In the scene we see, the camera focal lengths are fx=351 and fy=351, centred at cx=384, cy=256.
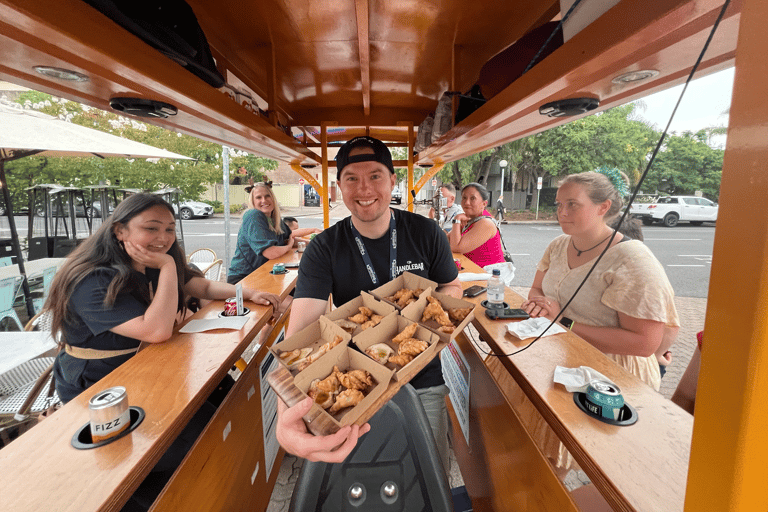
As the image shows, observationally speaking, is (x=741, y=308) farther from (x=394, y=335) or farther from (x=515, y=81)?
(x=515, y=81)

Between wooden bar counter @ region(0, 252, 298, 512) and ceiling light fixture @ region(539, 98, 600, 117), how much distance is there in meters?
2.18

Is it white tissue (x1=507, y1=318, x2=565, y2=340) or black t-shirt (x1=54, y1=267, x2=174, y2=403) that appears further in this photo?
white tissue (x1=507, y1=318, x2=565, y2=340)

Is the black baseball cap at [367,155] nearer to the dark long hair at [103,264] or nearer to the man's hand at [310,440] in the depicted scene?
the dark long hair at [103,264]

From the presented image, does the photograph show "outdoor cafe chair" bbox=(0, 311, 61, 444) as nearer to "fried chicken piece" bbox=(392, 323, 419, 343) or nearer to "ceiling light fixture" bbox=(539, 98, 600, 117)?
"fried chicken piece" bbox=(392, 323, 419, 343)

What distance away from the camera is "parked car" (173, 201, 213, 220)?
22.6 m

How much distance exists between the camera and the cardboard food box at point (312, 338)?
1.52 metres

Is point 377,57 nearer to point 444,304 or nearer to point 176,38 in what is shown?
point 176,38

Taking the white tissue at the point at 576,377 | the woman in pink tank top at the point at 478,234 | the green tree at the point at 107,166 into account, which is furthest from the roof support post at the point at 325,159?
the green tree at the point at 107,166

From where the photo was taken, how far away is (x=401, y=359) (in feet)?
4.84

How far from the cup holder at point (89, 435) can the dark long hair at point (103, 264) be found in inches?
34.0

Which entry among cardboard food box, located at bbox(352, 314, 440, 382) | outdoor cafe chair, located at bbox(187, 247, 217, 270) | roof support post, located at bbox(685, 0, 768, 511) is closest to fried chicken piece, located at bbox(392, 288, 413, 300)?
cardboard food box, located at bbox(352, 314, 440, 382)

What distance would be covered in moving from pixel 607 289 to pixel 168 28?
2.71 meters

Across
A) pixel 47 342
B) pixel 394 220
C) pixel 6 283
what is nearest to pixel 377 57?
pixel 394 220

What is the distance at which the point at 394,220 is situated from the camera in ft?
7.95
